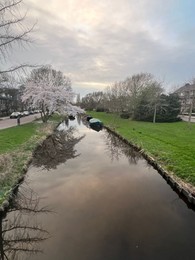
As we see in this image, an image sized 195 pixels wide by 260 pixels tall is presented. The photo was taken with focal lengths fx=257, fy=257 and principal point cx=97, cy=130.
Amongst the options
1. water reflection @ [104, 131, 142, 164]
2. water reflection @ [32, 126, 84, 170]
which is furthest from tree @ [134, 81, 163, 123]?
water reflection @ [32, 126, 84, 170]

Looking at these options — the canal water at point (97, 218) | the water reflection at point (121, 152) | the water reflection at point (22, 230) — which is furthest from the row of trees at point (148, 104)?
the water reflection at point (22, 230)

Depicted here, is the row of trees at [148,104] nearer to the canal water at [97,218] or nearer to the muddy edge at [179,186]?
the muddy edge at [179,186]

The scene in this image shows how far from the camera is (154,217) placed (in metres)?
8.56

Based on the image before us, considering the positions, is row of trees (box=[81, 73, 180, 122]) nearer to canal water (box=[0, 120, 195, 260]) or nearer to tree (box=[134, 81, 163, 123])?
tree (box=[134, 81, 163, 123])

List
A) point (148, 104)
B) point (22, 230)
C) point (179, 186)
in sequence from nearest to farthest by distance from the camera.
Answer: point (22, 230)
point (179, 186)
point (148, 104)

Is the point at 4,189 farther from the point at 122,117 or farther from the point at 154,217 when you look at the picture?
the point at 122,117

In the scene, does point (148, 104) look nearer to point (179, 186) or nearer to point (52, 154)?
point (52, 154)

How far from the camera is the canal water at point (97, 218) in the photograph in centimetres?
662

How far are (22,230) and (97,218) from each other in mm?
2350

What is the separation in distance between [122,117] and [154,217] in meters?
41.7

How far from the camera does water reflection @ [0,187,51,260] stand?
6648mm

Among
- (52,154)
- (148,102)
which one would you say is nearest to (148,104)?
(148,102)

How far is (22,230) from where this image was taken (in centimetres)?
775

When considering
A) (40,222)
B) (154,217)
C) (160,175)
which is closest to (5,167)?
(40,222)
